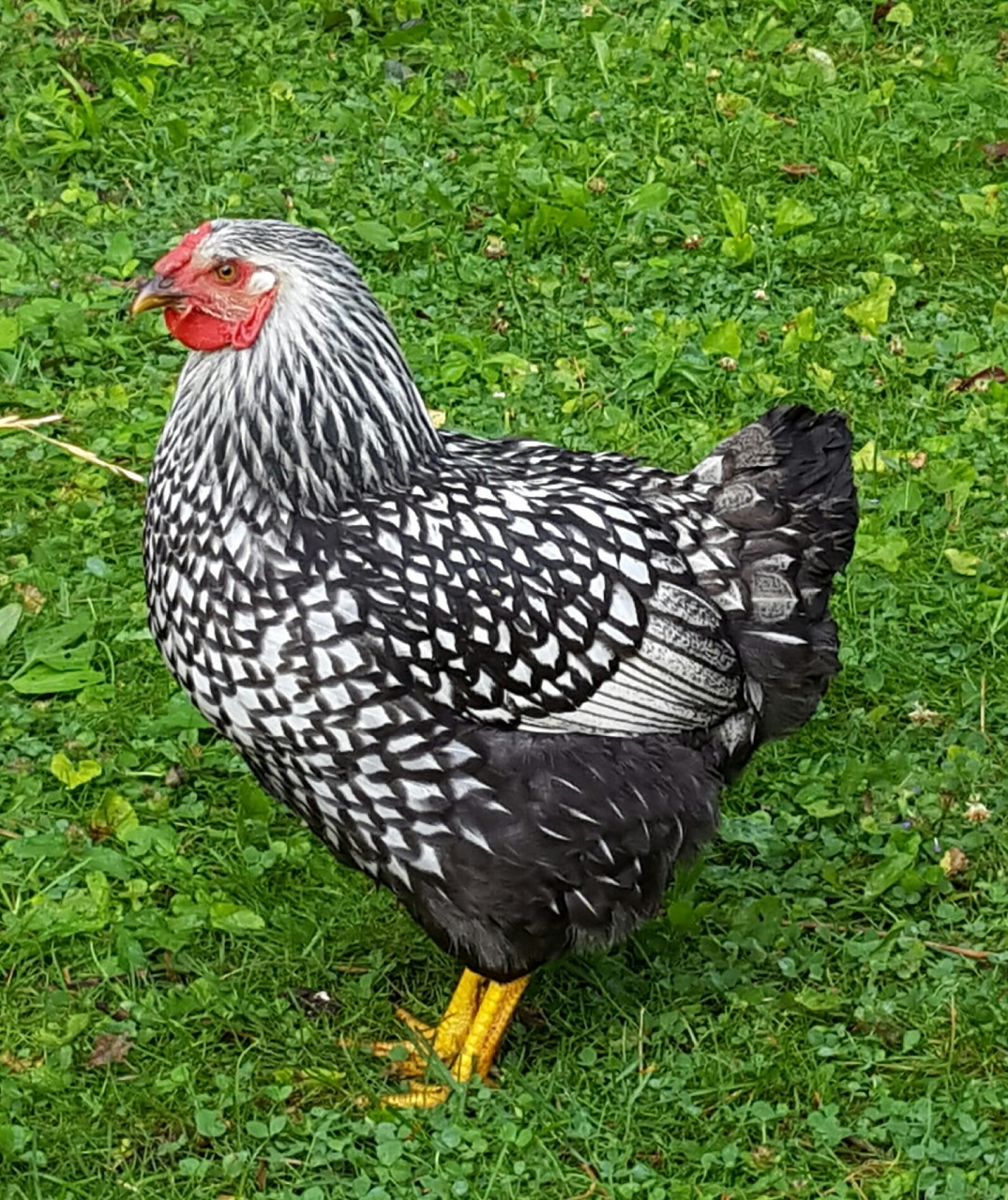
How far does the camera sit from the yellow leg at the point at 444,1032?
4.08m

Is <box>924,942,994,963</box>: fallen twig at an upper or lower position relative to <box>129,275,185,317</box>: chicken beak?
lower

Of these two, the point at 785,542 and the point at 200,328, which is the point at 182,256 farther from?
Result: the point at 785,542

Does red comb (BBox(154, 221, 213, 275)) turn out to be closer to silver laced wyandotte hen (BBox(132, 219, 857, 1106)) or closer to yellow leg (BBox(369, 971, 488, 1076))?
silver laced wyandotte hen (BBox(132, 219, 857, 1106))

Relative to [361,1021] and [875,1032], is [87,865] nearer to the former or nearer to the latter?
[361,1021]

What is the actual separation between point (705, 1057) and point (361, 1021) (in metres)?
0.75

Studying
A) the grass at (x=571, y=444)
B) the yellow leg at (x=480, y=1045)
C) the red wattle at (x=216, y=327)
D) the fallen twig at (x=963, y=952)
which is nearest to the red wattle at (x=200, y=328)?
the red wattle at (x=216, y=327)

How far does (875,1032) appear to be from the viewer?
407 centimetres

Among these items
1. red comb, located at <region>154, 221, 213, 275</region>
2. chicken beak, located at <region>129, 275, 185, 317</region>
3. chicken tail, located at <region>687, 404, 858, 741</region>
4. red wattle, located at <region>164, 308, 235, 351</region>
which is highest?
red comb, located at <region>154, 221, 213, 275</region>

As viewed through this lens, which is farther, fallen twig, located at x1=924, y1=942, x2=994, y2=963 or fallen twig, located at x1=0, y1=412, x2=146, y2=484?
fallen twig, located at x1=0, y1=412, x2=146, y2=484

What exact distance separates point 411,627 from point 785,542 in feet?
3.03

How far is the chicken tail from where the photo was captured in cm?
407

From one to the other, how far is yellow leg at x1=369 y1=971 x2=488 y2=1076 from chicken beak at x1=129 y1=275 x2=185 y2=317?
1533mm

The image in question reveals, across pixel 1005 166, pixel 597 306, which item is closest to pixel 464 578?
pixel 597 306

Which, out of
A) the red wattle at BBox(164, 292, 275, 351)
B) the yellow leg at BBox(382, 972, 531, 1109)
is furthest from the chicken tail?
the red wattle at BBox(164, 292, 275, 351)
